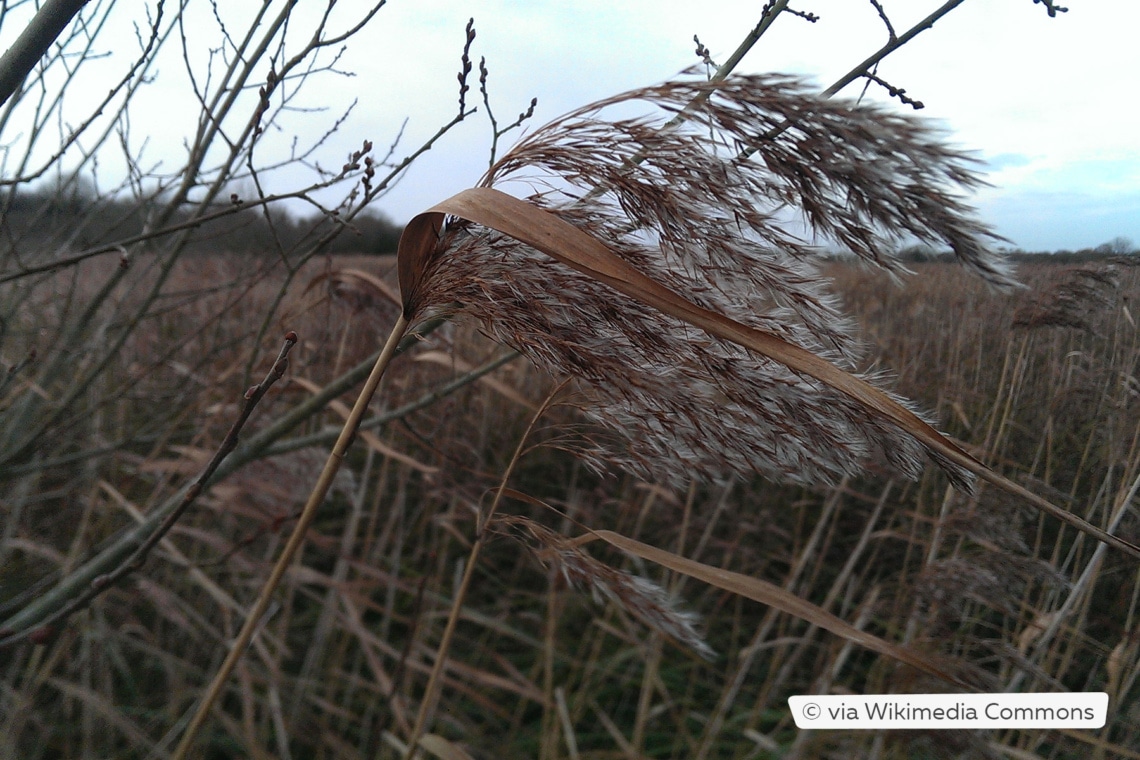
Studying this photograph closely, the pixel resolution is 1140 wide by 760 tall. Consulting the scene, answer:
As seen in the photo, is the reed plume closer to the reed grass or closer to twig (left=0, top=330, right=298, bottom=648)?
the reed grass

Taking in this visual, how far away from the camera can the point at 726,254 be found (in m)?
0.75

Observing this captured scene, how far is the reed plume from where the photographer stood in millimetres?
725

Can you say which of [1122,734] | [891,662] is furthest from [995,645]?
[891,662]

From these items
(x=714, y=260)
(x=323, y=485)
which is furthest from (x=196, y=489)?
(x=714, y=260)

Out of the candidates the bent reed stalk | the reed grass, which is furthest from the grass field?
the bent reed stalk

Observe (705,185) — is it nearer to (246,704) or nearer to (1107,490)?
(1107,490)

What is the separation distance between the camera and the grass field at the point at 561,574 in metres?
1.25

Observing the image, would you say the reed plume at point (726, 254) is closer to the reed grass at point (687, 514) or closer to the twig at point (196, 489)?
the reed grass at point (687, 514)

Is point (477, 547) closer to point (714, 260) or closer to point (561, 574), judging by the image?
point (714, 260)

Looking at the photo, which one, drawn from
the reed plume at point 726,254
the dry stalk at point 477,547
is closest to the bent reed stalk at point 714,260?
the reed plume at point 726,254

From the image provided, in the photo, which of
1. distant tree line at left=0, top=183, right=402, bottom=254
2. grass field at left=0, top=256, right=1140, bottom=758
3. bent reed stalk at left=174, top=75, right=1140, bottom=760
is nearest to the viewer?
bent reed stalk at left=174, top=75, right=1140, bottom=760

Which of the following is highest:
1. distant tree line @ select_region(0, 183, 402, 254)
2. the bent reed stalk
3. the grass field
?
distant tree line @ select_region(0, 183, 402, 254)

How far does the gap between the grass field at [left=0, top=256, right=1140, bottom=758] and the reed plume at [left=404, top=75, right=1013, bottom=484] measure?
201mm

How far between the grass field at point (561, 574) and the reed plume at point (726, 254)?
0.20 meters
